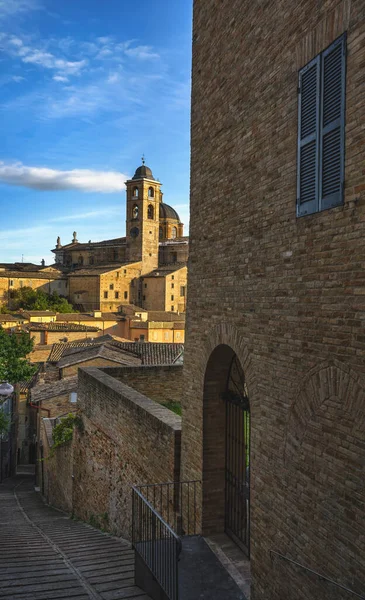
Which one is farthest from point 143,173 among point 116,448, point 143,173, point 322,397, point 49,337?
point 322,397

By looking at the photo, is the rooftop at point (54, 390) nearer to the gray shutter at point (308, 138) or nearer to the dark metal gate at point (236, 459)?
the dark metal gate at point (236, 459)

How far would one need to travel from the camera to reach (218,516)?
6785 millimetres

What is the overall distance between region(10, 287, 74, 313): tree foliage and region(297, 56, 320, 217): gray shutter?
68.2m

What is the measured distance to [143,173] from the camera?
8650cm

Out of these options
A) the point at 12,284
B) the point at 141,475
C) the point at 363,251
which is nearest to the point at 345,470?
the point at 363,251

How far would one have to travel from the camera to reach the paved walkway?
6038mm

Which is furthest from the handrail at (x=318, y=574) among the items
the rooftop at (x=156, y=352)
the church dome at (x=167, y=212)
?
the church dome at (x=167, y=212)

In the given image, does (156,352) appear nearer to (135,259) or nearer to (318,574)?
(318,574)

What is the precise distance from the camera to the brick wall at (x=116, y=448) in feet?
26.4

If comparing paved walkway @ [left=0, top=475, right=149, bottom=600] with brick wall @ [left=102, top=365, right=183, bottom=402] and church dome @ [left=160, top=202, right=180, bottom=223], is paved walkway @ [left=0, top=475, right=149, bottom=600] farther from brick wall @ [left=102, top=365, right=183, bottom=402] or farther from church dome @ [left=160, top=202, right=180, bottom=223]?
church dome @ [left=160, top=202, right=180, bottom=223]

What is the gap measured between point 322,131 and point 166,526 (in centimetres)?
415

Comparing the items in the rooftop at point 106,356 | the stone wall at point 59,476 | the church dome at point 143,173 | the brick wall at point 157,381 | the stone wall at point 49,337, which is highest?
the church dome at point 143,173

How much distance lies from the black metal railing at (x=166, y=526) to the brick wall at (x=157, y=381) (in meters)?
5.42

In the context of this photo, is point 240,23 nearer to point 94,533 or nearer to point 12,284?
point 94,533
